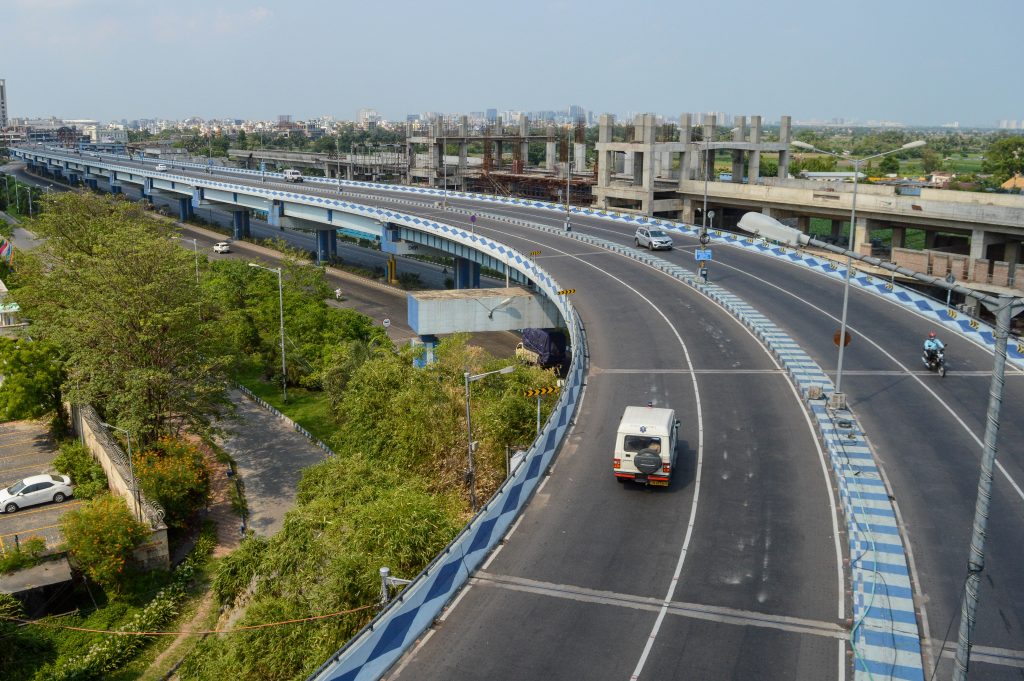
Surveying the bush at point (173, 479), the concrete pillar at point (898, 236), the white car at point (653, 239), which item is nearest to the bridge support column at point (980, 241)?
the concrete pillar at point (898, 236)

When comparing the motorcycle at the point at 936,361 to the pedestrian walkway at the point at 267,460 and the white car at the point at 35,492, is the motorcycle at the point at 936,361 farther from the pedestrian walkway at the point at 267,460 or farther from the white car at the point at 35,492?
the white car at the point at 35,492

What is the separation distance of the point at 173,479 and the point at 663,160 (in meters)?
71.2

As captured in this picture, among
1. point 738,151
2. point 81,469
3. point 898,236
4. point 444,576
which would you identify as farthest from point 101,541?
point 738,151

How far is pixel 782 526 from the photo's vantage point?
802 inches

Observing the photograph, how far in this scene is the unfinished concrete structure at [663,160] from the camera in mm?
88438

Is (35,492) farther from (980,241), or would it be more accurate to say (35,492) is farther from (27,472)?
(980,241)

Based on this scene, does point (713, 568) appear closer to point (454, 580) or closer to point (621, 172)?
point (454, 580)

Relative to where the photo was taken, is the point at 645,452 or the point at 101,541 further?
the point at 101,541

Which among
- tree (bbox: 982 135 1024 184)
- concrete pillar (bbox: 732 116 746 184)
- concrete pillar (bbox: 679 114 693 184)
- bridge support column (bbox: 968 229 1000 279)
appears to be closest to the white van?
bridge support column (bbox: 968 229 1000 279)

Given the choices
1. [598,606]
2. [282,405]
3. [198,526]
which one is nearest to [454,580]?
[598,606]

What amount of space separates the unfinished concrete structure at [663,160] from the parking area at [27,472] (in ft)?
200

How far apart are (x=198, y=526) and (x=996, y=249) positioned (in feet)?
194

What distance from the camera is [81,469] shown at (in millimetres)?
39688

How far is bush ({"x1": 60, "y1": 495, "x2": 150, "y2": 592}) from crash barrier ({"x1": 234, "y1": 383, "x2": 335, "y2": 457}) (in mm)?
10683
